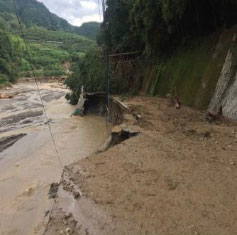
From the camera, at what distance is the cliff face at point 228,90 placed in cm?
1066

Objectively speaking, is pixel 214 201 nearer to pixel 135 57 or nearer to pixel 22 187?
pixel 22 187

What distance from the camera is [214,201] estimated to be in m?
5.29

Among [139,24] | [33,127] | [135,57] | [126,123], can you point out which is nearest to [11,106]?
[33,127]

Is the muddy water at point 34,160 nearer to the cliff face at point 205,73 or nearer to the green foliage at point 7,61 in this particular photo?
the cliff face at point 205,73

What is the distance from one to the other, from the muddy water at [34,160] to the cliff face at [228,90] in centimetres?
A: 603

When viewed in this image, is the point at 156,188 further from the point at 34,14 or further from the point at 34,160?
the point at 34,14

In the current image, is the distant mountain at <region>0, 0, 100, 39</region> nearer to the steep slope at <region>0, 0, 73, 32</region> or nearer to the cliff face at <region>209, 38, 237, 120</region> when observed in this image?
the steep slope at <region>0, 0, 73, 32</region>


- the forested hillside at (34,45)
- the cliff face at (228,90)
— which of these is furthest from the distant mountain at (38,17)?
the cliff face at (228,90)

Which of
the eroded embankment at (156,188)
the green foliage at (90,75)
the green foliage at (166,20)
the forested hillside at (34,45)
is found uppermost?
the green foliage at (166,20)

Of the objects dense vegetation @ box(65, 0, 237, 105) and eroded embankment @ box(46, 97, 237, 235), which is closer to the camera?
eroded embankment @ box(46, 97, 237, 235)

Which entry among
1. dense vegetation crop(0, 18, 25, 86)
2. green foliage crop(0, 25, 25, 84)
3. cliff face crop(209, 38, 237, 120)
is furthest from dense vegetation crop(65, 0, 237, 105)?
green foliage crop(0, 25, 25, 84)

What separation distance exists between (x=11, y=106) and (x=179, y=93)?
25.1 meters

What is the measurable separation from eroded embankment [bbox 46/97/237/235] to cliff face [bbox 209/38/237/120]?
1.06 m

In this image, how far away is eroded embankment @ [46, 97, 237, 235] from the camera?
486cm
